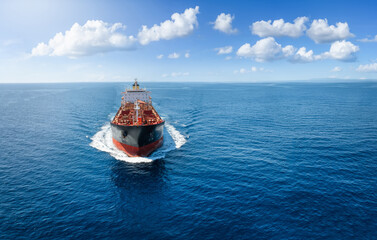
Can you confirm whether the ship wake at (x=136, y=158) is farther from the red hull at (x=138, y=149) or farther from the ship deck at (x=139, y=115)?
the ship deck at (x=139, y=115)

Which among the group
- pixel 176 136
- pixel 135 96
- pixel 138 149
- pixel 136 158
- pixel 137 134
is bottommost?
pixel 136 158

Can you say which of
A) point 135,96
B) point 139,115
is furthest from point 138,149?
point 135,96

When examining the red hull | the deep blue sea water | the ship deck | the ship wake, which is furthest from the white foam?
the ship deck

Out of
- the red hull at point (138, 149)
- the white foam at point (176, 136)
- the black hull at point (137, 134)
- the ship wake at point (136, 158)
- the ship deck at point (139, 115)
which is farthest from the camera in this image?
the white foam at point (176, 136)

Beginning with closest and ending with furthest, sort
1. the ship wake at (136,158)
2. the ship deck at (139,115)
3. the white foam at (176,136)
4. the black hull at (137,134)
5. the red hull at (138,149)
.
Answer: the black hull at (137,134) → the ship wake at (136,158) → the red hull at (138,149) → the ship deck at (139,115) → the white foam at (176,136)

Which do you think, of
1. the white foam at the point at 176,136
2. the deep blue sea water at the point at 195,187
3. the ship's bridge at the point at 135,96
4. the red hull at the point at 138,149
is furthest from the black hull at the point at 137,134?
the ship's bridge at the point at 135,96

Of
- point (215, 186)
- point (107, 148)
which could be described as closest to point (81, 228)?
point (215, 186)

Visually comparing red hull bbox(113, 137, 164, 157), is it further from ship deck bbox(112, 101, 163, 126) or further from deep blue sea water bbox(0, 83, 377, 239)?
ship deck bbox(112, 101, 163, 126)

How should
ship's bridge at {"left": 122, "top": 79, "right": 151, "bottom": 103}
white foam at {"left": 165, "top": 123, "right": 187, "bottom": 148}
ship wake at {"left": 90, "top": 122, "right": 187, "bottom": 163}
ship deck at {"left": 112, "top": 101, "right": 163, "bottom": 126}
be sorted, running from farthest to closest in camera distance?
ship's bridge at {"left": 122, "top": 79, "right": 151, "bottom": 103}
white foam at {"left": 165, "top": 123, "right": 187, "bottom": 148}
ship deck at {"left": 112, "top": 101, "right": 163, "bottom": 126}
ship wake at {"left": 90, "top": 122, "right": 187, "bottom": 163}

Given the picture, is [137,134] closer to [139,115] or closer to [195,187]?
[139,115]
